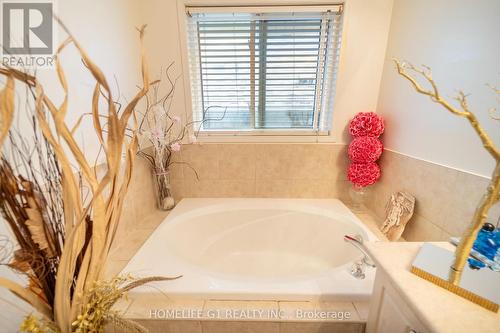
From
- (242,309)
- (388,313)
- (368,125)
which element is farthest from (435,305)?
(368,125)

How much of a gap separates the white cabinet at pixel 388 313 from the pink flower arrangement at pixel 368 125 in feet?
3.30

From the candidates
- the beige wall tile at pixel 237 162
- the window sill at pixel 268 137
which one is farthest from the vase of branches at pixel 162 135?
the beige wall tile at pixel 237 162

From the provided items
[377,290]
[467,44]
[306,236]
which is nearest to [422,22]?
[467,44]

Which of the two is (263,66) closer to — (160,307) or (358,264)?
(358,264)

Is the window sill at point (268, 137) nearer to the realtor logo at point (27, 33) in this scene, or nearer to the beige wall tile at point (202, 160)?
the beige wall tile at point (202, 160)

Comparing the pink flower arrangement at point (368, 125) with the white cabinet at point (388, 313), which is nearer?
the white cabinet at point (388, 313)

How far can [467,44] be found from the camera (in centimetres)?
84

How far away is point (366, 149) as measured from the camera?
135cm

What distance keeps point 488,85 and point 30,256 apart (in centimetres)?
145

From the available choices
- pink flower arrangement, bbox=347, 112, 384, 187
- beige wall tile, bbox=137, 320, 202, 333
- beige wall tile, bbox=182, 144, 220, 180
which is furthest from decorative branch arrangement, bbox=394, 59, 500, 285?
beige wall tile, bbox=182, 144, 220, 180

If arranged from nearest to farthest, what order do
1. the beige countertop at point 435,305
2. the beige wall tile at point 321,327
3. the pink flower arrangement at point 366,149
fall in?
the beige countertop at point 435,305 → the beige wall tile at point 321,327 → the pink flower arrangement at point 366,149

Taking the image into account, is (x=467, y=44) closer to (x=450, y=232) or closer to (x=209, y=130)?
(x=450, y=232)

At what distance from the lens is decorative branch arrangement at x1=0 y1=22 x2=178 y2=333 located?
42 cm

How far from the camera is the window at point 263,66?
142cm
